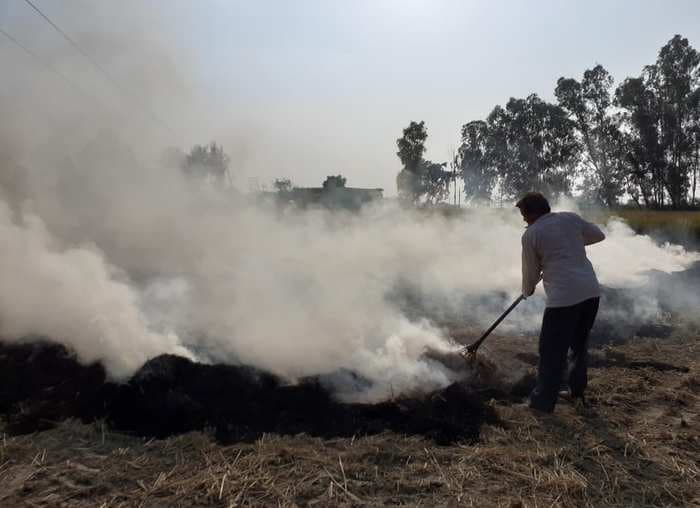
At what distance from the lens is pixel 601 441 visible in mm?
3611

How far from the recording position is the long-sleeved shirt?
163 inches

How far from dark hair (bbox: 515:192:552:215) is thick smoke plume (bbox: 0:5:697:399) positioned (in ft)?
6.25

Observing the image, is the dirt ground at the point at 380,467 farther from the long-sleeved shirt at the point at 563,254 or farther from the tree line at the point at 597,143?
the tree line at the point at 597,143

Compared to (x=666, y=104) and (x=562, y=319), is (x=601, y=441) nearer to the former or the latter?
(x=562, y=319)

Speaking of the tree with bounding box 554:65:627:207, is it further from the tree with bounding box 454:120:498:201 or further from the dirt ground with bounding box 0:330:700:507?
the dirt ground with bounding box 0:330:700:507

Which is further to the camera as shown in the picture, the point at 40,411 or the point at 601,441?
the point at 40,411

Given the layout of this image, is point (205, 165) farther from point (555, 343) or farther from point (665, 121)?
point (665, 121)

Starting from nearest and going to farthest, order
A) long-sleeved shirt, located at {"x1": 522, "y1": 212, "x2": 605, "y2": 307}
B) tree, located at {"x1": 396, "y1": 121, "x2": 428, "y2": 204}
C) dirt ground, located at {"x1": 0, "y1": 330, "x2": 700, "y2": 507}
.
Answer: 1. dirt ground, located at {"x1": 0, "y1": 330, "x2": 700, "y2": 507}
2. long-sleeved shirt, located at {"x1": 522, "y1": 212, "x2": 605, "y2": 307}
3. tree, located at {"x1": 396, "y1": 121, "x2": 428, "y2": 204}

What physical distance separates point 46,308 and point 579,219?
19.8ft

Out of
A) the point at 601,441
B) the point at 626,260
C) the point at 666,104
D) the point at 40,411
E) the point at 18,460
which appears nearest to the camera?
the point at 18,460

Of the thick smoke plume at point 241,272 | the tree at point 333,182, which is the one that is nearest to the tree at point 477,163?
the tree at point 333,182

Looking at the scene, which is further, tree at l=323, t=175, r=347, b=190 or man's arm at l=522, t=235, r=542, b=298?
tree at l=323, t=175, r=347, b=190

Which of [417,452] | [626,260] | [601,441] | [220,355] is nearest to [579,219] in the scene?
[601,441]

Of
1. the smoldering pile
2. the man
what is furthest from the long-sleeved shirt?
the smoldering pile
